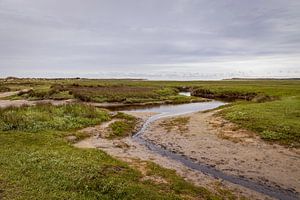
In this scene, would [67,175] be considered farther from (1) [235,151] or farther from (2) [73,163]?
(1) [235,151]

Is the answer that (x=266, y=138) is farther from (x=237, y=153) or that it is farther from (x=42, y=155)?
(x=42, y=155)

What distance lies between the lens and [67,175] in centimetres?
1334

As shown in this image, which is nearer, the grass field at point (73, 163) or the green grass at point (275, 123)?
the grass field at point (73, 163)

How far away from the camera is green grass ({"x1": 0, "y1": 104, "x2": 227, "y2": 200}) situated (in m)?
11.7

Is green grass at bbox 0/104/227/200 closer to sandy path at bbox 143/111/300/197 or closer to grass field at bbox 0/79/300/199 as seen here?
grass field at bbox 0/79/300/199

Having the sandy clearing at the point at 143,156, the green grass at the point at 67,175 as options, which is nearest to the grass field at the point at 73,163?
the green grass at the point at 67,175

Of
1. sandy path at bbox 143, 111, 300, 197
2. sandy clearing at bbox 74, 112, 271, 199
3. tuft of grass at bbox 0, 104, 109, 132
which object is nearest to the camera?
sandy clearing at bbox 74, 112, 271, 199

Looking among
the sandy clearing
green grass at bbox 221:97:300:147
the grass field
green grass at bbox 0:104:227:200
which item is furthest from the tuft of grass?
green grass at bbox 221:97:300:147

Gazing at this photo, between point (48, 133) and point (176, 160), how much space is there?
10.9m

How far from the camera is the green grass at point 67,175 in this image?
38.4ft

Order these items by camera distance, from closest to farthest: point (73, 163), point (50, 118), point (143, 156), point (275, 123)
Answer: point (73, 163) < point (143, 156) < point (275, 123) < point (50, 118)

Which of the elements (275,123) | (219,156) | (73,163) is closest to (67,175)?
(73,163)

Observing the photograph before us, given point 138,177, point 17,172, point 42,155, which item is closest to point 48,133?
point 42,155

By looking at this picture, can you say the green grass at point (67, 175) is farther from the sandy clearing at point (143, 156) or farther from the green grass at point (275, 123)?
the green grass at point (275, 123)
